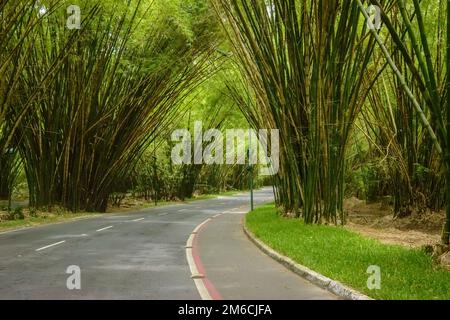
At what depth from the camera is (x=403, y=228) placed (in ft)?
52.7

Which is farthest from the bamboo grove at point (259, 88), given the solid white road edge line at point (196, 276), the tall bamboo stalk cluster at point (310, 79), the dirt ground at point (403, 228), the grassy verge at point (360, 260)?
the solid white road edge line at point (196, 276)

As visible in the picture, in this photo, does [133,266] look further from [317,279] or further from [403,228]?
[403,228]

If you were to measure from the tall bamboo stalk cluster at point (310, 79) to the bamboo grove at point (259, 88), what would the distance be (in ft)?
0.12

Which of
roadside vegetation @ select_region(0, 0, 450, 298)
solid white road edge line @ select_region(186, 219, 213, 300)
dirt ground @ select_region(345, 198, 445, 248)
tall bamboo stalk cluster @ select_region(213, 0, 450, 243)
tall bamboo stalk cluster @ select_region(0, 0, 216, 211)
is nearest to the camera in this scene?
solid white road edge line @ select_region(186, 219, 213, 300)

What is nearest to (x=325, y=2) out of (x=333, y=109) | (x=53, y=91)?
(x=333, y=109)

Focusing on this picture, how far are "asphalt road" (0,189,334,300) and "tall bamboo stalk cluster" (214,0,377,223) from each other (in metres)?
2.42

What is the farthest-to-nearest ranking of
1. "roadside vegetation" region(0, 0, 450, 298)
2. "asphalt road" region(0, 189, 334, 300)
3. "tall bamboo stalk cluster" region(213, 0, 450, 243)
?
1. "tall bamboo stalk cluster" region(213, 0, 450, 243)
2. "roadside vegetation" region(0, 0, 450, 298)
3. "asphalt road" region(0, 189, 334, 300)

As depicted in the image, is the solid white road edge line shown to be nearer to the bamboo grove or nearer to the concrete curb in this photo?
the concrete curb

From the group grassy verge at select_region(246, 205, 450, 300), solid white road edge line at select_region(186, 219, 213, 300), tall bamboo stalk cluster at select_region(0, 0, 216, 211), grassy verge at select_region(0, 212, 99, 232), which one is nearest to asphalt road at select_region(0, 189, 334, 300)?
solid white road edge line at select_region(186, 219, 213, 300)

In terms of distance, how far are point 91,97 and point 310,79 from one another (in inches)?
413

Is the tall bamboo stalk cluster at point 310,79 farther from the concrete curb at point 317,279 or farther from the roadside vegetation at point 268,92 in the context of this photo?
the concrete curb at point 317,279

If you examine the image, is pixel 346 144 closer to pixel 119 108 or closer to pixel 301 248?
pixel 301 248

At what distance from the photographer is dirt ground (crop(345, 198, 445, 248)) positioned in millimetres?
12547

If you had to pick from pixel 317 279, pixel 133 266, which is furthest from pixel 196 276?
pixel 317 279
